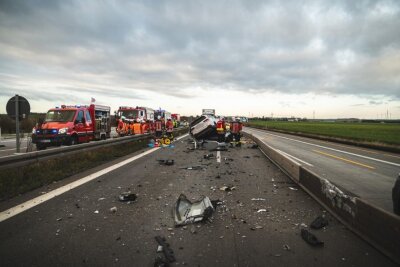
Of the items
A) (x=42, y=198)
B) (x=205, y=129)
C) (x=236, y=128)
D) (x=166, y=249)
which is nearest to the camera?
(x=166, y=249)

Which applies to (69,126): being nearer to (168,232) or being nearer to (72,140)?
(72,140)

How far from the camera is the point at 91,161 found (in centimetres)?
1152

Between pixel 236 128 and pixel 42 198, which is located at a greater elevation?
pixel 236 128

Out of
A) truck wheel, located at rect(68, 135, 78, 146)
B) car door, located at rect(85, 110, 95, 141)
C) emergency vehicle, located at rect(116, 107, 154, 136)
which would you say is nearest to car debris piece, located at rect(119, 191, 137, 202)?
truck wheel, located at rect(68, 135, 78, 146)

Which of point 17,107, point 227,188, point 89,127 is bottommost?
point 227,188

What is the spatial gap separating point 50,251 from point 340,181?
777 cm

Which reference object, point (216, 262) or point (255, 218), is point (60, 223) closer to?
point (216, 262)

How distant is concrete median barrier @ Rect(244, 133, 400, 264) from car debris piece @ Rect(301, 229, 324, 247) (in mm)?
688

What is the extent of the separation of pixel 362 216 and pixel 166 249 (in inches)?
111

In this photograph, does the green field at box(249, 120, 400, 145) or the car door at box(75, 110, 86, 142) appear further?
the green field at box(249, 120, 400, 145)

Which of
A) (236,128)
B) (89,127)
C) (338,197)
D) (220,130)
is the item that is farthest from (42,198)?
(236,128)

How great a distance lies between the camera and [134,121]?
2698cm

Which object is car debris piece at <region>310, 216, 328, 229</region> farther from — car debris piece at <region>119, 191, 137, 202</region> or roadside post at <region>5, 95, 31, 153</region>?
roadside post at <region>5, 95, 31, 153</region>

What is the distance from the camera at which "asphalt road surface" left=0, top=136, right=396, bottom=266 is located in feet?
11.6
